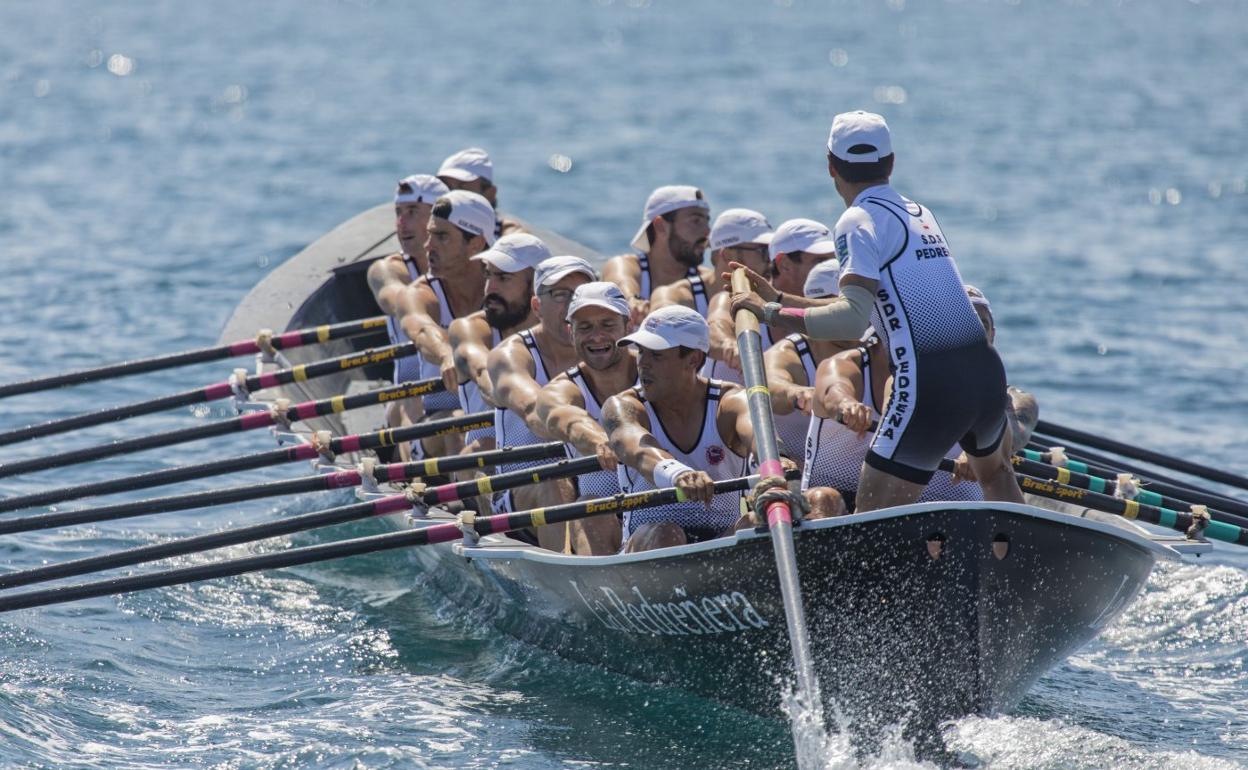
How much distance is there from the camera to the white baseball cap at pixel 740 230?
1034 cm

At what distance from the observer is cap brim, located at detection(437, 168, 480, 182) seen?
1241cm

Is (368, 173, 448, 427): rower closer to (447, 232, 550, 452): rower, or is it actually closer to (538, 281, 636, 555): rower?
(447, 232, 550, 452): rower

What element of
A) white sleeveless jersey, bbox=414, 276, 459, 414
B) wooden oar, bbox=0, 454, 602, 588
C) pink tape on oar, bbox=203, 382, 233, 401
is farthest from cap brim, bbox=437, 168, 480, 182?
wooden oar, bbox=0, 454, 602, 588

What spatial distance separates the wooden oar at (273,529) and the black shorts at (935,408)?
2.01 m

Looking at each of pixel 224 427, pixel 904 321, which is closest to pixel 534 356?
pixel 224 427

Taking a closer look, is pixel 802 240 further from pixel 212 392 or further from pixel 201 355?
pixel 201 355

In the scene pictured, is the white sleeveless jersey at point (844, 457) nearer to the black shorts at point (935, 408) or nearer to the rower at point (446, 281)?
the black shorts at point (935, 408)

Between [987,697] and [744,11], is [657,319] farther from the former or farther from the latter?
[744,11]

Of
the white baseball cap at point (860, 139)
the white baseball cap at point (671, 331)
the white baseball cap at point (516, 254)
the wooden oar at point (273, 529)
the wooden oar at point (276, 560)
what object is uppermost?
the white baseball cap at point (860, 139)

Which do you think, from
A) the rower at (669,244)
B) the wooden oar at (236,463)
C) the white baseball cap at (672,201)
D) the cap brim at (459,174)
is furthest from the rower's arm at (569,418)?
the cap brim at (459,174)

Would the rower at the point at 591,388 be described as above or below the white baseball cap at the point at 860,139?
below

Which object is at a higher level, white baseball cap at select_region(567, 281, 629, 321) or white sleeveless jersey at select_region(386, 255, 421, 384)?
white baseball cap at select_region(567, 281, 629, 321)

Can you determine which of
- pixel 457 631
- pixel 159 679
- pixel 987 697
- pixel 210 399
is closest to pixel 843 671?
pixel 987 697

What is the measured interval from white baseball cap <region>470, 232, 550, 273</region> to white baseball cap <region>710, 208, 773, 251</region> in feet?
3.94
